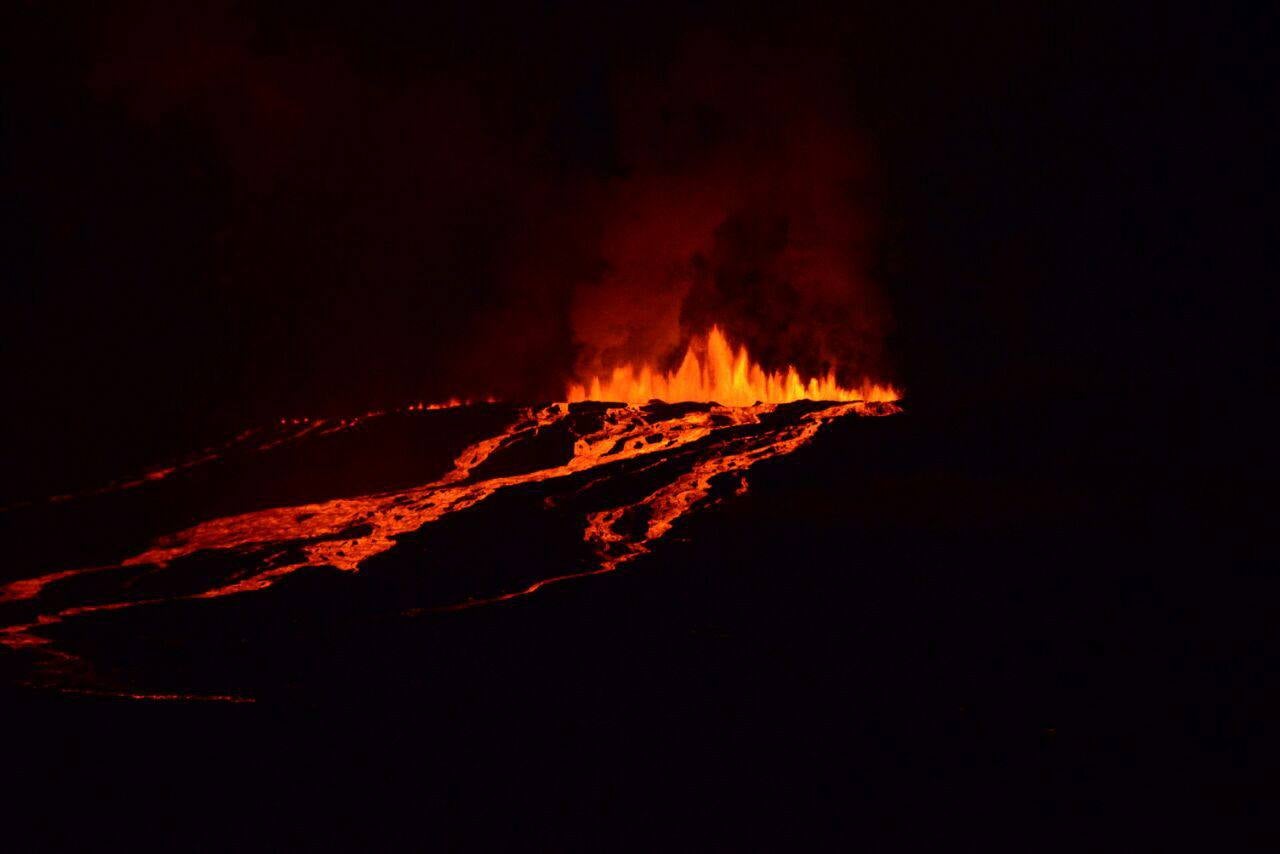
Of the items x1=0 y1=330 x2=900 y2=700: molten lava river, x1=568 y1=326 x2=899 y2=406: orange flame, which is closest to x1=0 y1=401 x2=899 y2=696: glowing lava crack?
x1=0 y1=330 x2=900 y2=700: molten lava river

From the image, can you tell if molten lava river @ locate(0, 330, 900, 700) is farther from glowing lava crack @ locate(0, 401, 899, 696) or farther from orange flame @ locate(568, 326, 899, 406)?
orange flame @ locate(568, 326, 899, 406)

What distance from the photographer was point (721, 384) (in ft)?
19.9

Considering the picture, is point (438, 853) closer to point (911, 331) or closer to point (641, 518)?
point (641, 518)

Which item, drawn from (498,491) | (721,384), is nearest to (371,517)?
(498,491)

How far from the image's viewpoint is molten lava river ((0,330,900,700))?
3.45 meters

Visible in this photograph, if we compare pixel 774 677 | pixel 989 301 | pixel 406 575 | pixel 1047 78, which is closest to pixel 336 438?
pixel 406 575

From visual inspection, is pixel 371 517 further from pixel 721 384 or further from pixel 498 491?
pixel 721 384

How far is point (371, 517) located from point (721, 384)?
2.59 m

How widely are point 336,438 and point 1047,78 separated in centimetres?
449

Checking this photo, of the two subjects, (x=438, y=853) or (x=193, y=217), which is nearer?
(x=438, y=853)

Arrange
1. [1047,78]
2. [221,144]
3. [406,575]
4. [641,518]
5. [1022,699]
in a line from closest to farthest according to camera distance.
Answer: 1. [1022,699]
2. [406,575]
3. [641,518]
4. [1047,78]
5. [221,144]

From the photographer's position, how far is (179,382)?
6750 millimetres

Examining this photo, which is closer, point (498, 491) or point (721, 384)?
point (498, 491)

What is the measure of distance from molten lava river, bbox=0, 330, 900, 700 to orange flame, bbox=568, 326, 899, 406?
3.77 feet
